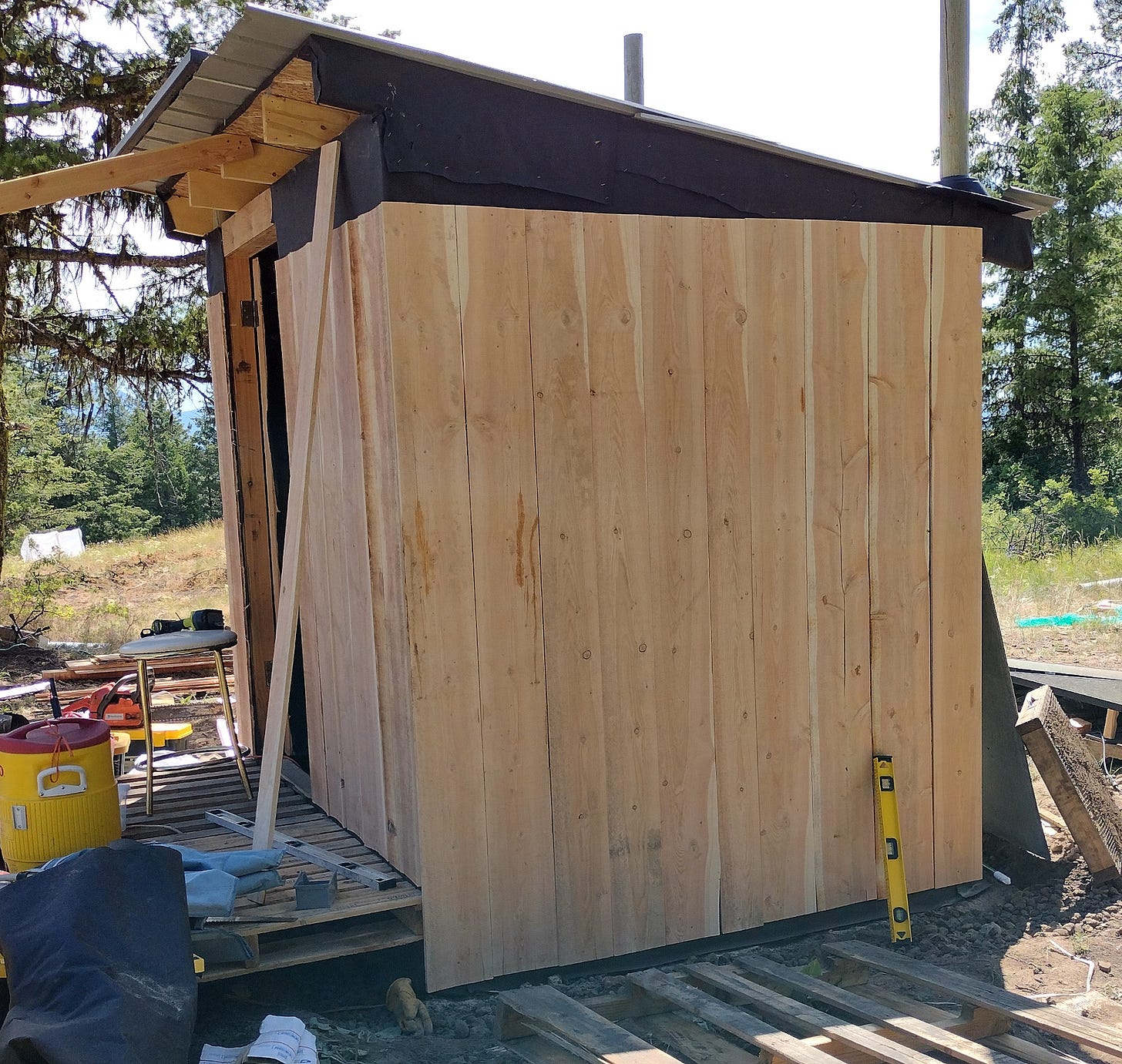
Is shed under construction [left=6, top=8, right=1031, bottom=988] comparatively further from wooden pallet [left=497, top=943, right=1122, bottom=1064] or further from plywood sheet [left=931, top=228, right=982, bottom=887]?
wooden pallet [left=497, top=943, right=1122, bottom=1064]

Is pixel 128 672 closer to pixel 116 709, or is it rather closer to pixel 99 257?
pixel 116 709

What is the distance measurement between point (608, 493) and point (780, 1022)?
5.91 ft

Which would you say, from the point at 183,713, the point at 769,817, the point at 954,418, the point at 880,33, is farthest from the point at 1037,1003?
the point at 880,33

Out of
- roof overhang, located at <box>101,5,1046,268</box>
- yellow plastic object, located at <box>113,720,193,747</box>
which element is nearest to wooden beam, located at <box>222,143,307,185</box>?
roof overhang, located at <box>101,5,1046,268</box>

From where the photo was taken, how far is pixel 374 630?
3.55 m

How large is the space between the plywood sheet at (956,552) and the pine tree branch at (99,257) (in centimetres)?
694

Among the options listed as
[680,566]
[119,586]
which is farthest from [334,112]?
[119,586]

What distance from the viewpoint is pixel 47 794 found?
11.2 ft

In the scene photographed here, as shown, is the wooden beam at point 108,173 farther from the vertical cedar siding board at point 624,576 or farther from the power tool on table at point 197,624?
the power tool on table at point 197,624

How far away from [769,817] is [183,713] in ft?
17.7

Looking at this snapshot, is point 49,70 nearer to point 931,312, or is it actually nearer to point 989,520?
point 931,312

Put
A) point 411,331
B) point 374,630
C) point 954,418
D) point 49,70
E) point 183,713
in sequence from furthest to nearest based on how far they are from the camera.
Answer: point 49,70, point 183,713, point 954,418, point 374,630, point 411,331

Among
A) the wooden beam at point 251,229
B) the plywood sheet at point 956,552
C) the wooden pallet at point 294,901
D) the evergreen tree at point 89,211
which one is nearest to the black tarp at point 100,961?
the wooden pallet at point 294,901

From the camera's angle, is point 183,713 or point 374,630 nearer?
point 374,630
